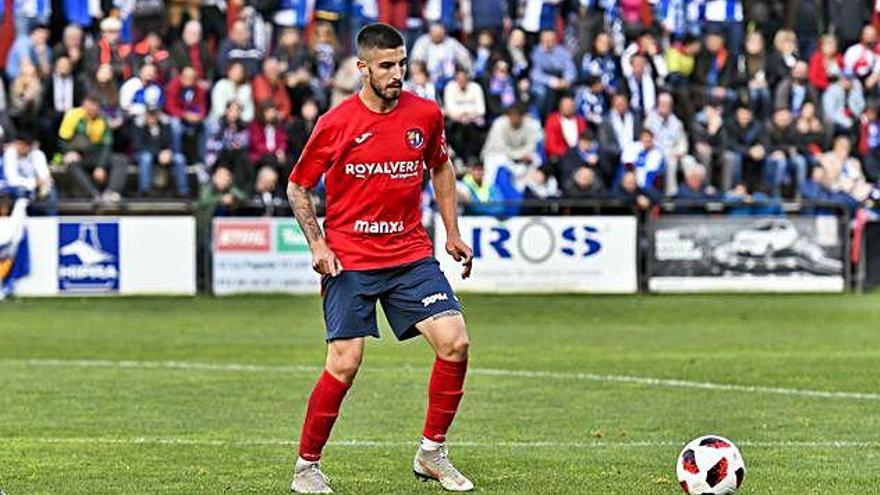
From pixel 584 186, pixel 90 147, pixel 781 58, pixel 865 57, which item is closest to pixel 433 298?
pixel 584 186

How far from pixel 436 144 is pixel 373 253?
608mm

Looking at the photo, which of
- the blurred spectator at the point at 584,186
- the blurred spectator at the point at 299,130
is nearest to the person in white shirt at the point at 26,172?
the blurred spectator at the point at 299,130

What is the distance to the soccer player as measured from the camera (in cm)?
1014

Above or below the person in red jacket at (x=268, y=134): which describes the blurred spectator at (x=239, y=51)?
above

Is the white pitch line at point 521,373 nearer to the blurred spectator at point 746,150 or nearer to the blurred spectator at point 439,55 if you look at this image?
→ the blurred spectator at point 439,55

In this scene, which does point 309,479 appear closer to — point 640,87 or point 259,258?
Answer: point 259,258

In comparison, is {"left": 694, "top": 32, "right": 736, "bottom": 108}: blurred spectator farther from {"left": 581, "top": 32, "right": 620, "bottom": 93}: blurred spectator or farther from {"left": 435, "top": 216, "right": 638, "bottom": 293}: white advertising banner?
{"left": 435, "top": 216, "right": 638, "bottom": 293}: white advertising banner

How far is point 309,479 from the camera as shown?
10117 millimetres

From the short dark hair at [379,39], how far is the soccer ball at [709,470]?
2.25 metres

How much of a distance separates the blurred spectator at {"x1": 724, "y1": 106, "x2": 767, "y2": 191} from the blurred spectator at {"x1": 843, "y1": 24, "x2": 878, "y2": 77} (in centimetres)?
209

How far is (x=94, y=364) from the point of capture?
1827 centimetres

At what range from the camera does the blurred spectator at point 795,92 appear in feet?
104

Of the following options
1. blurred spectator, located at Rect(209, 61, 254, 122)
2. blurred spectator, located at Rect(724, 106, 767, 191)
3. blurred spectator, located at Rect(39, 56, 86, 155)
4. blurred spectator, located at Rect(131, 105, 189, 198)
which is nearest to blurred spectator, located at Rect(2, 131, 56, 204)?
blurred spectator, located at Rect(39, 56, 86, 155)

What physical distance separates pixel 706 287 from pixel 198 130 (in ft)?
23.8
